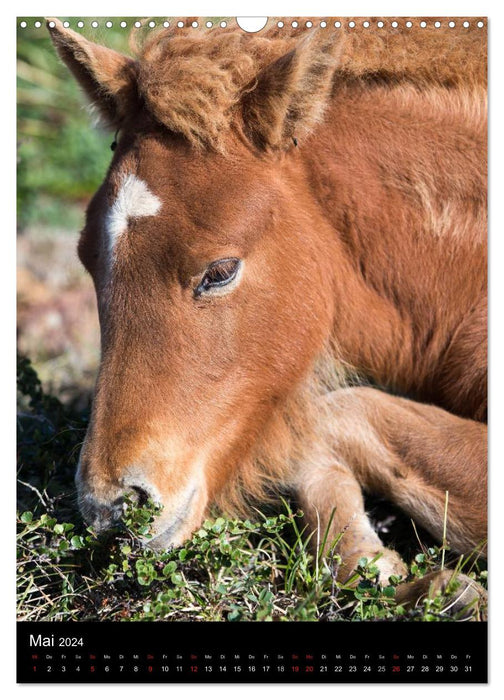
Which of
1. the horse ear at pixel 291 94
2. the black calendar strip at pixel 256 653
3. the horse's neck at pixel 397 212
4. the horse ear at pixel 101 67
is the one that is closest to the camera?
the black calendar strip at pixel 256 653

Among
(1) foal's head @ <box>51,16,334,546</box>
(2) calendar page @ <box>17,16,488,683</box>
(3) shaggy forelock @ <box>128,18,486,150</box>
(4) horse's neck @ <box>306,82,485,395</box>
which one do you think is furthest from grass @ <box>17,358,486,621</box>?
(3) shaggy forelock @ <box>128,18,486,150</box>

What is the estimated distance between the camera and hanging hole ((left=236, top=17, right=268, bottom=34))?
9.08 feet

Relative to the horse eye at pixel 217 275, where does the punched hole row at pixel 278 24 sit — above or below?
above

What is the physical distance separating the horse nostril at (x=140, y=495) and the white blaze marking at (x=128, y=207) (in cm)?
76

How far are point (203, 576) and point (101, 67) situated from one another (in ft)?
5.99

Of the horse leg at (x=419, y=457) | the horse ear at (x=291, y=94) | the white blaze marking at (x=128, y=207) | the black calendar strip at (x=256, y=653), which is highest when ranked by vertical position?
the horse ear at (x=291, y=94)

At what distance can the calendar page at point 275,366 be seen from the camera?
2.57 metres

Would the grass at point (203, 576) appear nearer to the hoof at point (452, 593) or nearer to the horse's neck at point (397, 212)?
the hoof at point (452, 593)

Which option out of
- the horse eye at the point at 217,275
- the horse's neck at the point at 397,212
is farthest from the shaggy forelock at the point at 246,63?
the horse eye at the point at 217,275

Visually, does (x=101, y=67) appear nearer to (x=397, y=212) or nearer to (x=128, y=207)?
(x=128, y=207)

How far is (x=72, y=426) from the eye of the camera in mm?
3736

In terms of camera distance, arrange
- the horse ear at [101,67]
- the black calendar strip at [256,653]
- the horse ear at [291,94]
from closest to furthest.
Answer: the black calendar strip at [256,653] → the horse ear at [291,94] → the horse ear at [101,67]

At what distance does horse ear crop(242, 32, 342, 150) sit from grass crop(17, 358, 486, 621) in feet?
4.35

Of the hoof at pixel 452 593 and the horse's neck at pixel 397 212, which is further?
the horse's neck at pixel 397 212
